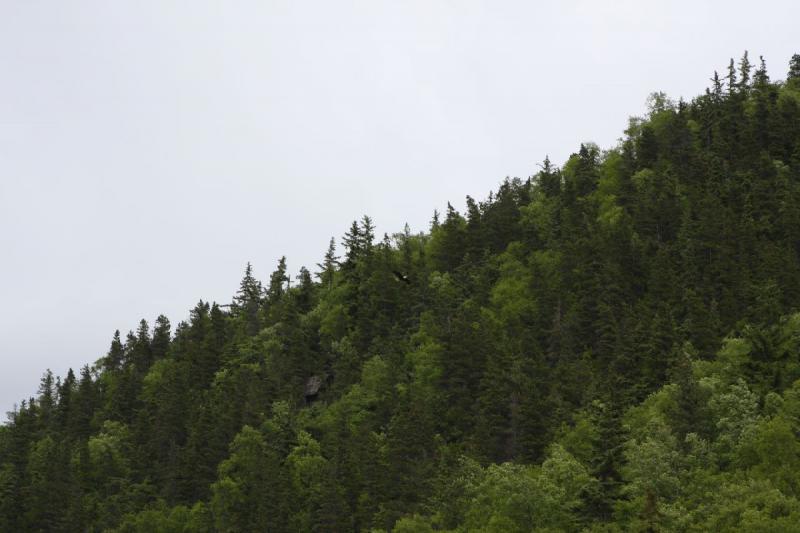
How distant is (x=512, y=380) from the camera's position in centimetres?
8500

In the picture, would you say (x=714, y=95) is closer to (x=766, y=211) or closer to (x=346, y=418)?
(x=766, y=211)

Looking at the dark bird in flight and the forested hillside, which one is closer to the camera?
the forested hillside

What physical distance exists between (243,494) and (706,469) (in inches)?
1996

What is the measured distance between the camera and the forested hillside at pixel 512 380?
6125 centimetres

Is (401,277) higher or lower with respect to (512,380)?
higher

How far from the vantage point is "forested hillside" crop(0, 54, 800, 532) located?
2411 inches

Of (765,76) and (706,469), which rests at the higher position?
(765,76)

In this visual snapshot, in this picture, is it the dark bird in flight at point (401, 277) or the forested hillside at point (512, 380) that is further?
the dark bird in flight at point (401, 277)

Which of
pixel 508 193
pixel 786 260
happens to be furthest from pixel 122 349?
pixel 786 260

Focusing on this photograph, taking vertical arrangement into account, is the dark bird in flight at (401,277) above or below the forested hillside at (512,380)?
above

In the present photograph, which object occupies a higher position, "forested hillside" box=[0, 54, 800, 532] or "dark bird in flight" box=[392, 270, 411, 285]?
"dark bird in flight" box=[392, 270, 411, 285]

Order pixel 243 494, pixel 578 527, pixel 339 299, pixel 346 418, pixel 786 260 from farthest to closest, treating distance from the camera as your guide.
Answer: pixel 339 299 < pixel 346 418 < pixel 243 494 < pixel 786 260 < pixel 578 527

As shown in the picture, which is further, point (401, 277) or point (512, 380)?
point (401, 277)

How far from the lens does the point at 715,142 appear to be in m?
114
